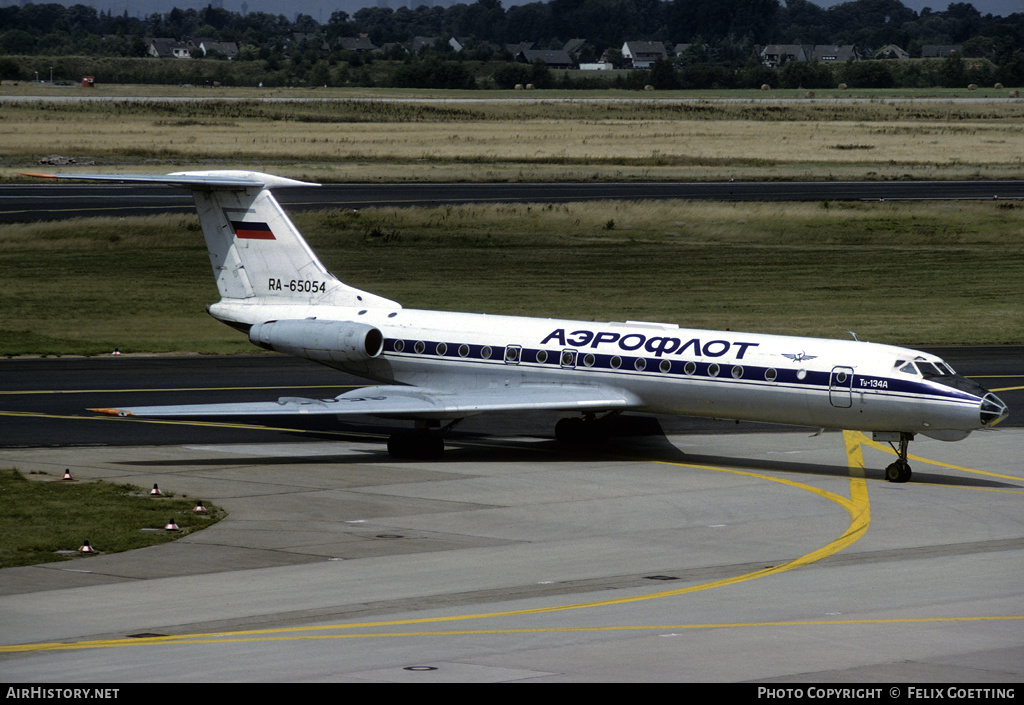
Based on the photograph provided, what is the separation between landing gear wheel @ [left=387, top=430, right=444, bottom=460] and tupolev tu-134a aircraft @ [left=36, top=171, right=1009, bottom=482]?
32 mm

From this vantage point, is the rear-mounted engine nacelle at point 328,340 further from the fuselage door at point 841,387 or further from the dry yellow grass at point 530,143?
the dry yellow grass at point 530,143

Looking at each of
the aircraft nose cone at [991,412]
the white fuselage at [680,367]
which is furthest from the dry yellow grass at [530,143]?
the aircraft nose cone at [991,412]

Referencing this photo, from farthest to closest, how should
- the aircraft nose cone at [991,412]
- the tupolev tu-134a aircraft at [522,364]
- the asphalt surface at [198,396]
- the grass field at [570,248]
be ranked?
the grass field at [570,248], the asphalt surface at [198,396], the tupolev tu-134a aircraft at [522,364], the aircraft nose cone at [991,412]

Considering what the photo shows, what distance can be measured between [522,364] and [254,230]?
8019 millimetres

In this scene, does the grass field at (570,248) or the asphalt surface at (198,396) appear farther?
the grass field at (570,248)

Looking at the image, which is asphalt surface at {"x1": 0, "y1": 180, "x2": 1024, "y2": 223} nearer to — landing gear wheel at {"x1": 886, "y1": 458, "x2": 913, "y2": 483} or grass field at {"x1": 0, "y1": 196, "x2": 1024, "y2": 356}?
grass field at {"x1": 0, "y1": 196, "x2": 1024, "y2": 356}

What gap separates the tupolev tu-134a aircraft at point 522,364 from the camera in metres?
28.4

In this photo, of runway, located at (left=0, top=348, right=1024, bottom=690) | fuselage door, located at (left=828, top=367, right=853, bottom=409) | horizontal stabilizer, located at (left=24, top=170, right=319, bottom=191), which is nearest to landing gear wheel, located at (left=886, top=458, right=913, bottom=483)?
runway, located at (left=0, top=348, right=1024, bottom=690)

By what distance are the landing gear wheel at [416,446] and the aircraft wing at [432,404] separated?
0.56m

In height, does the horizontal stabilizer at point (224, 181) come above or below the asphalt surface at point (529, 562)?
above

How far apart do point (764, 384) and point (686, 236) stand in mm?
42648

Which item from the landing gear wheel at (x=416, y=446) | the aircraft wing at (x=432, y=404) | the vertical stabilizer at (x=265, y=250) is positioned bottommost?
the landing gear wheel at (x=416, y=446)

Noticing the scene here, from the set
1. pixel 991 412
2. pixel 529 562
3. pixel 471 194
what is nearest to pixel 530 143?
pixel 471 194
